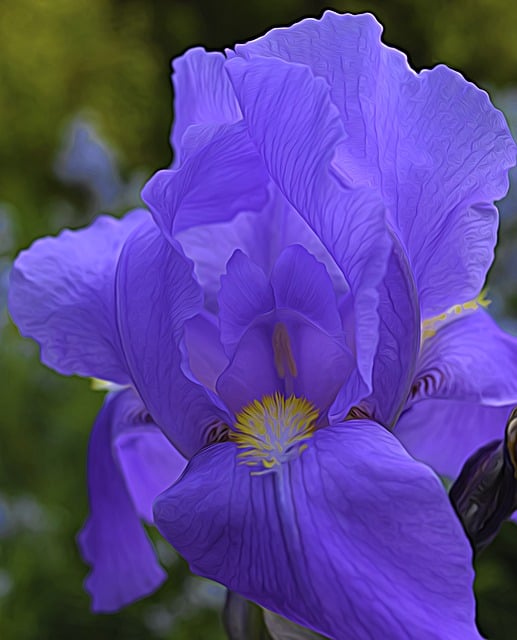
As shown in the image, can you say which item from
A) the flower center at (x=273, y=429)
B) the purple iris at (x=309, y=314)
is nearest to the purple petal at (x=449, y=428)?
the purple iris at (x=309, y=314)

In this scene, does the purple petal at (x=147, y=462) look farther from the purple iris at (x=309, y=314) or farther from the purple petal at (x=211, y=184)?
the purple petal at (x=211, y=184)

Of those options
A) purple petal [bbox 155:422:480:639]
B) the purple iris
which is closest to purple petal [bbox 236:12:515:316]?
the purple iris

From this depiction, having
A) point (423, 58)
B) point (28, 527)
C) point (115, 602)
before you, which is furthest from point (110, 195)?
point (115, 602)

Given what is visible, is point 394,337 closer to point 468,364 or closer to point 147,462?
point 468,364

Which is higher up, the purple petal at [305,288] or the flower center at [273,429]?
the purple petal at [305,288]

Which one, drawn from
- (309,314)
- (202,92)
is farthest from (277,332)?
(202,92)

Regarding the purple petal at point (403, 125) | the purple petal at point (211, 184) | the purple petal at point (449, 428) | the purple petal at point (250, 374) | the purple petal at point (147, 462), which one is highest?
the purple petal at point (403, 125)

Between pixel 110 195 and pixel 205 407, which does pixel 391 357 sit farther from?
pixel 110 195
